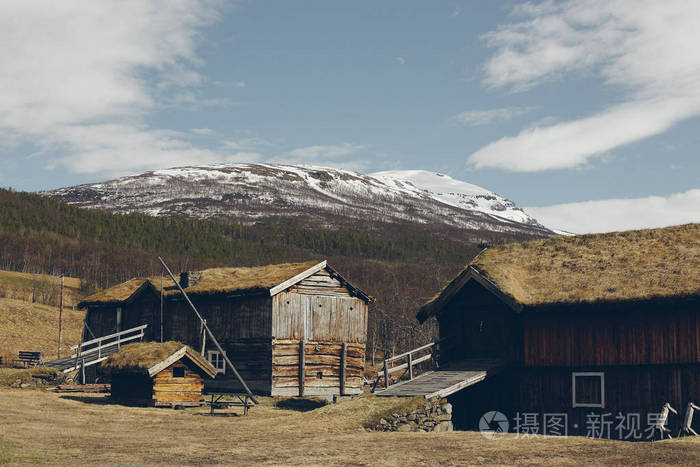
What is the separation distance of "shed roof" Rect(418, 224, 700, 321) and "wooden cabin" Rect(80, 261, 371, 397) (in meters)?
8.19

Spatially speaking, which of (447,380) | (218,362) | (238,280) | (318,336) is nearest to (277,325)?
(318,336)

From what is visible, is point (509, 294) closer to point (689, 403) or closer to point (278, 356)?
point (689, 403)

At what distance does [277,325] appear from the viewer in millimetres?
40969

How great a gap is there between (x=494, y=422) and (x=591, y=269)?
7304 mm

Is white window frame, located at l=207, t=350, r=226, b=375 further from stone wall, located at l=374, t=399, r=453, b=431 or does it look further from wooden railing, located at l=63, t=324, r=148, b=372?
stone wall, located at l=374, t=399, r=453, b=431

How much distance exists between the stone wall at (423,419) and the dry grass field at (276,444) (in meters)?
0.76

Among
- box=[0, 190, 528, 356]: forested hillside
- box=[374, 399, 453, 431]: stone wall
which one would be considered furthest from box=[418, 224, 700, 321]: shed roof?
box=[0, 190, 528, 356]: forested hillside

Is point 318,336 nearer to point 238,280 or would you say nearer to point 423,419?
point 238,280

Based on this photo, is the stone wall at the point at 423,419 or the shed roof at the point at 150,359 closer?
the stone wall at the point at 423,419

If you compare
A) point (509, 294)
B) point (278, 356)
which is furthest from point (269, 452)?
point (278, 356)

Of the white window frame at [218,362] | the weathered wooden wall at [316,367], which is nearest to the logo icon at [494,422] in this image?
the weathered wooden wall at [316,367]

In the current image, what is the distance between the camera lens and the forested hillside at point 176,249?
433ft

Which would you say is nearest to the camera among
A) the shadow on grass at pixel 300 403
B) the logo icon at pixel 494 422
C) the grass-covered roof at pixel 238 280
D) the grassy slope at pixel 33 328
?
the logo icon at pixel 494 422

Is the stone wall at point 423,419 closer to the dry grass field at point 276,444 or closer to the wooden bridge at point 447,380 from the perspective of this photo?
the wooden bridge at point 447,380
